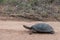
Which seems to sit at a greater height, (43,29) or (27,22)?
(43,29)

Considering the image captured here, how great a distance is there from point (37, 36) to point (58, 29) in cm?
141

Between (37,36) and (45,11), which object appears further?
(45,11)

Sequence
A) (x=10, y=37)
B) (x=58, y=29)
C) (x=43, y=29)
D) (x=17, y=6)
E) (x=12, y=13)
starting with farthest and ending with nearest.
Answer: (x=17, y=6) → (x=12, y=13) → (x=58, y=29) → (x=43, y=29) → (x=10, y=37)

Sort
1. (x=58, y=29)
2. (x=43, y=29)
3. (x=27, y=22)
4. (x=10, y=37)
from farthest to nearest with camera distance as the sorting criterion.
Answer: (x=27, y=22), (x=58, y=29), (x=43, y=29), (x=10, y=37)

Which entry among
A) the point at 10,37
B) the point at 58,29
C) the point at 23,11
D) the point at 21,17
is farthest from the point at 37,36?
the point at 23,11

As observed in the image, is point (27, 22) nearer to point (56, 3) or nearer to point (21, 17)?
point (21, 17)

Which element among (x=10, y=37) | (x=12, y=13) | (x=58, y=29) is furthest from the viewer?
(x=12, y=13)

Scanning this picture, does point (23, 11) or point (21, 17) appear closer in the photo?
point (21, 17)

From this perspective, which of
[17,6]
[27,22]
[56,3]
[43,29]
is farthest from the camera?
[56,3]

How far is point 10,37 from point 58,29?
211 cm

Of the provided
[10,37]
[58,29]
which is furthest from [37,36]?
[58,29]

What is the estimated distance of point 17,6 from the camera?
11469 mm

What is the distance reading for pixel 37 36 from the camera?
6.90m

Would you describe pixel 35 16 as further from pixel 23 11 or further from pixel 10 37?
pixel 10 37
